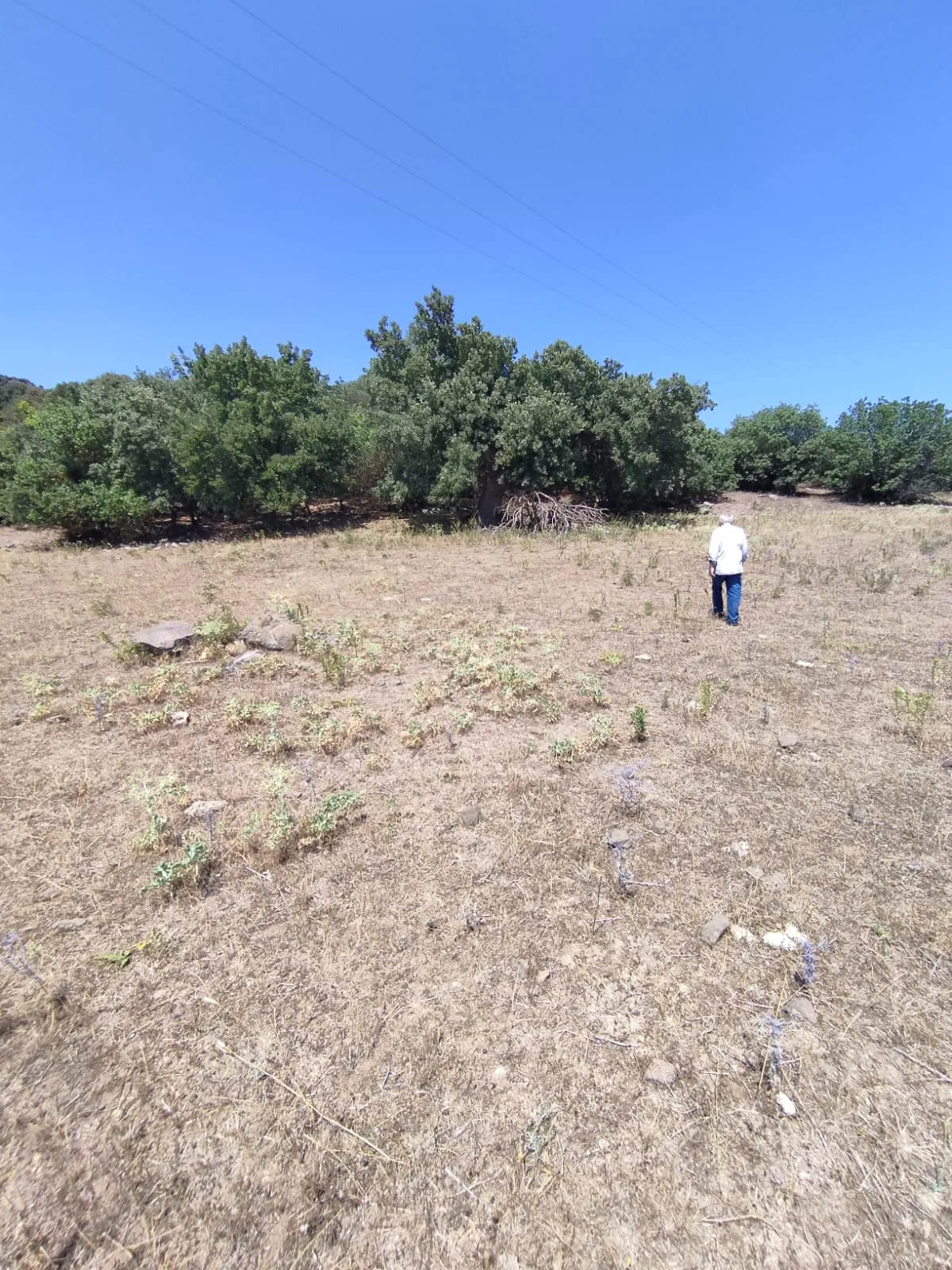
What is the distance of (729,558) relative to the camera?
21.4 ft

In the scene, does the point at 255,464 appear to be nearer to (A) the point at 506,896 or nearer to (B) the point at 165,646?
(B) the point at 165,646

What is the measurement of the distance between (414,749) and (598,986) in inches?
82.9

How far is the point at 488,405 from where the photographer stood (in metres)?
14.9

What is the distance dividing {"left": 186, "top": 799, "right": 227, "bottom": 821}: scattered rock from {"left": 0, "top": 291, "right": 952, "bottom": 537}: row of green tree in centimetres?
1246

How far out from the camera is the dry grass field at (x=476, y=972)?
1.54m

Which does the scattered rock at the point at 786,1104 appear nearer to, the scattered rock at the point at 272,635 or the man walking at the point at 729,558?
the scattered rock at the point at 272,635

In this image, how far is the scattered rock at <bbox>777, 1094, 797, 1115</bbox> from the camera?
1.74 meters

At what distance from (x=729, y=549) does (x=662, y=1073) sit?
5822 millimetres

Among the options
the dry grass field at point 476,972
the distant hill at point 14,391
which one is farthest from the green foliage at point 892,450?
the distant hill at point 14,391

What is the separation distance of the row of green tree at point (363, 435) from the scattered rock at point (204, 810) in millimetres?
12463

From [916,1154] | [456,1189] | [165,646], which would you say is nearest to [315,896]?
[456,1189]

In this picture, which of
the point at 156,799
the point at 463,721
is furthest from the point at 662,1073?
the point at 156,799

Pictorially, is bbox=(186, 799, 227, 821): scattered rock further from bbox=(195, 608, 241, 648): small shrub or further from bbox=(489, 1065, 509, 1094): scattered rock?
bbox=(195, 608, 241, 648): small shrub

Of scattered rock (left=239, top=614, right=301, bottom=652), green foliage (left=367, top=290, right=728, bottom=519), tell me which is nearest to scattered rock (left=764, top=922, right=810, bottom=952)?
scattered rock (left=239, top=614, right=301, bottom=652)
